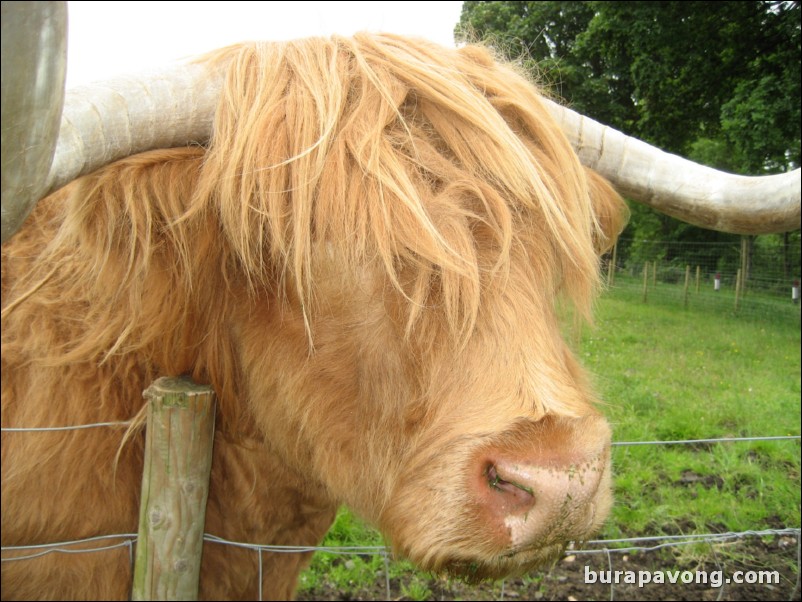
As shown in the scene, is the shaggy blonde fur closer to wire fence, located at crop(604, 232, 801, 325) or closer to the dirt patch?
the dirt patch

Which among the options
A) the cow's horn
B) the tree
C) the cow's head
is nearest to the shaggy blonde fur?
the cow's head

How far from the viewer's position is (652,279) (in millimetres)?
18344

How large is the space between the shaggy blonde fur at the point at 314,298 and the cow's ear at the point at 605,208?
0.01m

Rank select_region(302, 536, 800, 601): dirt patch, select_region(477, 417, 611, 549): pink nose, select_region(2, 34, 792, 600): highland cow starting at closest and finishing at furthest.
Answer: select_region(477, 417, 611, 549): pink nose < select_region(2, 34, 792, 600): highland cow < select_region(302, 536, 800, 601): dirt patch

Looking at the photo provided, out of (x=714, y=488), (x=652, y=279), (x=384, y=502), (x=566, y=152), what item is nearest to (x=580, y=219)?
(x=566, y=152)

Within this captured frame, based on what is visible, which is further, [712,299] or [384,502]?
[712,299]

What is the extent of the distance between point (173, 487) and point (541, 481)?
1.09 m

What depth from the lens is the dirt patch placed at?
335 cm

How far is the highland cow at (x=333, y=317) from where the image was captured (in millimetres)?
1341

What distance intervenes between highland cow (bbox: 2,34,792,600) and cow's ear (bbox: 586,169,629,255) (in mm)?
13

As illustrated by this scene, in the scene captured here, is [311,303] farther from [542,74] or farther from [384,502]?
[542,74]

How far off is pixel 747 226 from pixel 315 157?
1.46 meters

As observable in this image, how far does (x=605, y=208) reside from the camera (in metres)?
2.16

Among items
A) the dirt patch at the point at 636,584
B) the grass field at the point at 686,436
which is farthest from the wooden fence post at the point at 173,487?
the dirt patch at the point at 636,584
